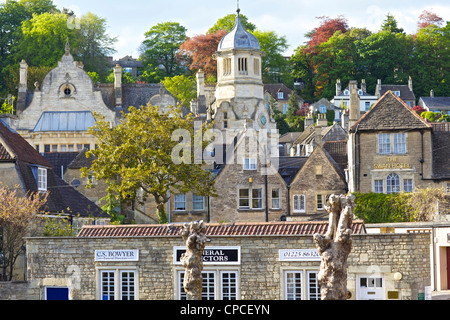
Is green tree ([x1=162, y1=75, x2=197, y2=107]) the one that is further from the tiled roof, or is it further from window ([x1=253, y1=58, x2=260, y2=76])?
the tiled roof

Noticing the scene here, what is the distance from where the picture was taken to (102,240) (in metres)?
40.1

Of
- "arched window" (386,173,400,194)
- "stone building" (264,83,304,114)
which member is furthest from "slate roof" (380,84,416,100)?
"arched window" (386,173,400,194)

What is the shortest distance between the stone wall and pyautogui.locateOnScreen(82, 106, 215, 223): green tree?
589 inches

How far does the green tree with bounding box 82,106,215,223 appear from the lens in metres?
55.8

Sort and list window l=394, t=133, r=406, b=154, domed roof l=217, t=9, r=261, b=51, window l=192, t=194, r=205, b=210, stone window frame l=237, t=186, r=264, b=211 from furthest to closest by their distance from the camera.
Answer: domed roof l=217, t=9, r=261, b=51 < window l=192, t=194, r=205, b=210 < stone window frame l=237, t=186, r=264, b=211 < window l=394, t=133, r=406, b=154

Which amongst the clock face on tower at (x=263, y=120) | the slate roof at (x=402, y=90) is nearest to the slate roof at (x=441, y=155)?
the clock face on tower at (x=263, y=120)

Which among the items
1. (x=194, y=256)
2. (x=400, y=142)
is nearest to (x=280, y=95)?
(x=400, y=142)

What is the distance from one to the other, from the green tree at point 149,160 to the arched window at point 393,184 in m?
10.3

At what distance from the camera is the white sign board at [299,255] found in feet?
125

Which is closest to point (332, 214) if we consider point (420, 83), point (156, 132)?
point (156, 132)

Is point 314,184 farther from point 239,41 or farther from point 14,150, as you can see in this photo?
point 239,41

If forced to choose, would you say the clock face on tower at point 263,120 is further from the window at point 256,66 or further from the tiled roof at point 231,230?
the tiled roof at point 231,230

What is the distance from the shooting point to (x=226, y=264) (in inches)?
1531

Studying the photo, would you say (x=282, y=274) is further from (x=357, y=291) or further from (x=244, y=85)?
(x=244, y=85)
